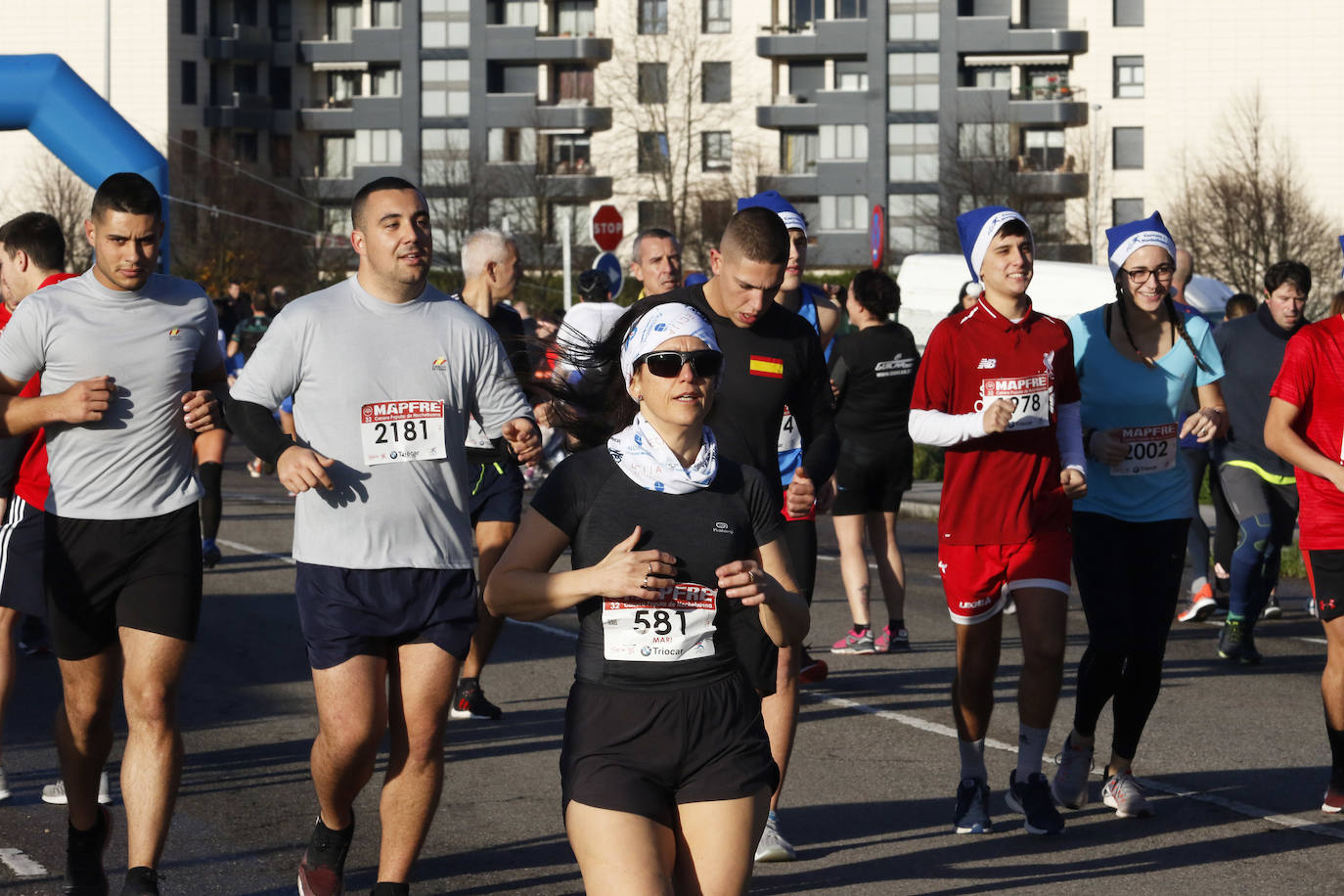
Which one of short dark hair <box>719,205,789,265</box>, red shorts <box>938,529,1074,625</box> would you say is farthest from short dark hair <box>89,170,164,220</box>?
red shorts <box>938,529,1074,625</box>

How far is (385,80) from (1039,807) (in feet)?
266

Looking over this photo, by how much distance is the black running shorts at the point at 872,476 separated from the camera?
434 inches

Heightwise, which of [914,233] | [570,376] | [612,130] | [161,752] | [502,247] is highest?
[612,130]

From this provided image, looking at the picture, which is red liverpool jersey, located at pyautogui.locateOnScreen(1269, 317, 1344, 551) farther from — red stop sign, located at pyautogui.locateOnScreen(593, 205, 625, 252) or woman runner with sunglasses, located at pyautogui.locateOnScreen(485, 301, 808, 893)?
red stop sign, located at pyautogui.locateOnScreen(593, 205, 625, 252)

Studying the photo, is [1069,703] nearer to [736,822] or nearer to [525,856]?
[525,856]

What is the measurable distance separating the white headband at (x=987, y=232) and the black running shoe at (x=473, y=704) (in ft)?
11.2

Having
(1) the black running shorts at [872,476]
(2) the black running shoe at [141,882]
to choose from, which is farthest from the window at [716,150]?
(2) the black running shoe at [141,882]

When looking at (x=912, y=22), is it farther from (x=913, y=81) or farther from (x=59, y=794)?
(x=59, y=794)

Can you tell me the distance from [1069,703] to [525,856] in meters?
3.85

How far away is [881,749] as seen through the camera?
8.16 m

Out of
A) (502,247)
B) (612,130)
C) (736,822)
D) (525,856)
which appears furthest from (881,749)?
(612,130)

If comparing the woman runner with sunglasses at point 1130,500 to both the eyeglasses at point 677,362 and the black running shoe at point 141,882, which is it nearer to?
the eyeglasses at point 677,362

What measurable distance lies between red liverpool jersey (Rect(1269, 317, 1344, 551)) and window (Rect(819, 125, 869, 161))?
73366 mm

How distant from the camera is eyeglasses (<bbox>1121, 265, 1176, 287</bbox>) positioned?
22.8 ft
